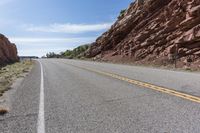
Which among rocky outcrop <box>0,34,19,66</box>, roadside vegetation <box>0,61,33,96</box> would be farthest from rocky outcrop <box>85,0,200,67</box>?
rocky outcrop <box>0,34,19,66</box>

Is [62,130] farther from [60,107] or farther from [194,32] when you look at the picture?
[194,32]

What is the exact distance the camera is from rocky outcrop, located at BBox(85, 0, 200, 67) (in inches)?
1253

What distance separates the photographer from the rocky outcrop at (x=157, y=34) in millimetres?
31822

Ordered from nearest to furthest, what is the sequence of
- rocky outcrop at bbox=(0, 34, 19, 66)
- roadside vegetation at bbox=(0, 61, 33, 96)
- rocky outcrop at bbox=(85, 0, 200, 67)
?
roadside vegetation at bbox=(0, 61, 33, 96)
rocky outcrop at bbox=(85, 0, 200, 67)
rocky outcrop at bbox=(0, 34, 19, 66)

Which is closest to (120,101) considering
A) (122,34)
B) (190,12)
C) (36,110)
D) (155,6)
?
(36,110)

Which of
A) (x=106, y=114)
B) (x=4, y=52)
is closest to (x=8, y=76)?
(x=106, y=114)

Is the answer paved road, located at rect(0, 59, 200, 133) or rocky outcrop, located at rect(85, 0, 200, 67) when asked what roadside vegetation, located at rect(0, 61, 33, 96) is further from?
rocky outcrop, located at rect(85, 0, 200, 67)

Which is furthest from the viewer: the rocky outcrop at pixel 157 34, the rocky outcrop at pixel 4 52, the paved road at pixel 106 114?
the rocky outcrop at pixel 4 52

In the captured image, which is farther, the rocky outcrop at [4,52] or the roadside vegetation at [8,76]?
the rocky outcrop at [4,52]

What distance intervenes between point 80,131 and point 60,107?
9.15ft

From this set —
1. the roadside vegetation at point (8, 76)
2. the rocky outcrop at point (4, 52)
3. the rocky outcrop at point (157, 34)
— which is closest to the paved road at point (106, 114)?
the roadside vegetation at point (8, 76)

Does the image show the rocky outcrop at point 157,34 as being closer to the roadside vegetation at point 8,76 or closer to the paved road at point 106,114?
the roadside vegetation at point 8,76

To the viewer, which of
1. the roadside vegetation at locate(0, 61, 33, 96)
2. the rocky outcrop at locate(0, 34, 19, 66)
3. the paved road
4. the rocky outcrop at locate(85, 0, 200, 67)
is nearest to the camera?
the paved road

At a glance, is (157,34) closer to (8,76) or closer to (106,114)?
(8,76)
